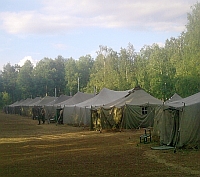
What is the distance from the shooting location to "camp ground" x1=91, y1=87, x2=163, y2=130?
24663mm

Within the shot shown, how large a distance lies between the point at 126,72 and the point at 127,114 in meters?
35.9

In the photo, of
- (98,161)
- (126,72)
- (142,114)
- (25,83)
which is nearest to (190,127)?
(98,161)

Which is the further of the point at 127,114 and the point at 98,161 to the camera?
the point at 127,114

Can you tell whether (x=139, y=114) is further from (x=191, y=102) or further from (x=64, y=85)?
(x=64, y=85)

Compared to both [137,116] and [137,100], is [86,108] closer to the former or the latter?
[137,100]

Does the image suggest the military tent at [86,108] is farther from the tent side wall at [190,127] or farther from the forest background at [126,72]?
the tent side wall at [190,127]

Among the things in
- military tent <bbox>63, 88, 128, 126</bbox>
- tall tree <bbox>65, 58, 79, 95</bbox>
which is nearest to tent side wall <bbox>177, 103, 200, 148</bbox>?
military tent <bbox>63, 88, 128, 126</bbox>

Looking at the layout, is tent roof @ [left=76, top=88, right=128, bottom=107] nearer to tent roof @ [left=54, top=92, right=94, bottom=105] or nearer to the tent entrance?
tent roof @ [left=54, top=92, right=94, bottom=105]

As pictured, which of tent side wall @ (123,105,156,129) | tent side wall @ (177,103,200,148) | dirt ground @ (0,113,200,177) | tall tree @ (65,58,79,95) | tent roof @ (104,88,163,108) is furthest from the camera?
tall tree @ (65,58,79,95)

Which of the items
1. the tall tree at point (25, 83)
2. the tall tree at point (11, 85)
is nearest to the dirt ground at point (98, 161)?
the tall tree at point (25, 83)

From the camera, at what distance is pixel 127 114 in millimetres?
24562

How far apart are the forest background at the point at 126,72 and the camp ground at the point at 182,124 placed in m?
22.8

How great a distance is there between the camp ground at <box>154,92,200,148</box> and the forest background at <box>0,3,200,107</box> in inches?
897

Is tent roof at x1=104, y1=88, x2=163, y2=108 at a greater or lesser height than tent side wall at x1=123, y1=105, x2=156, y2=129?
greater
